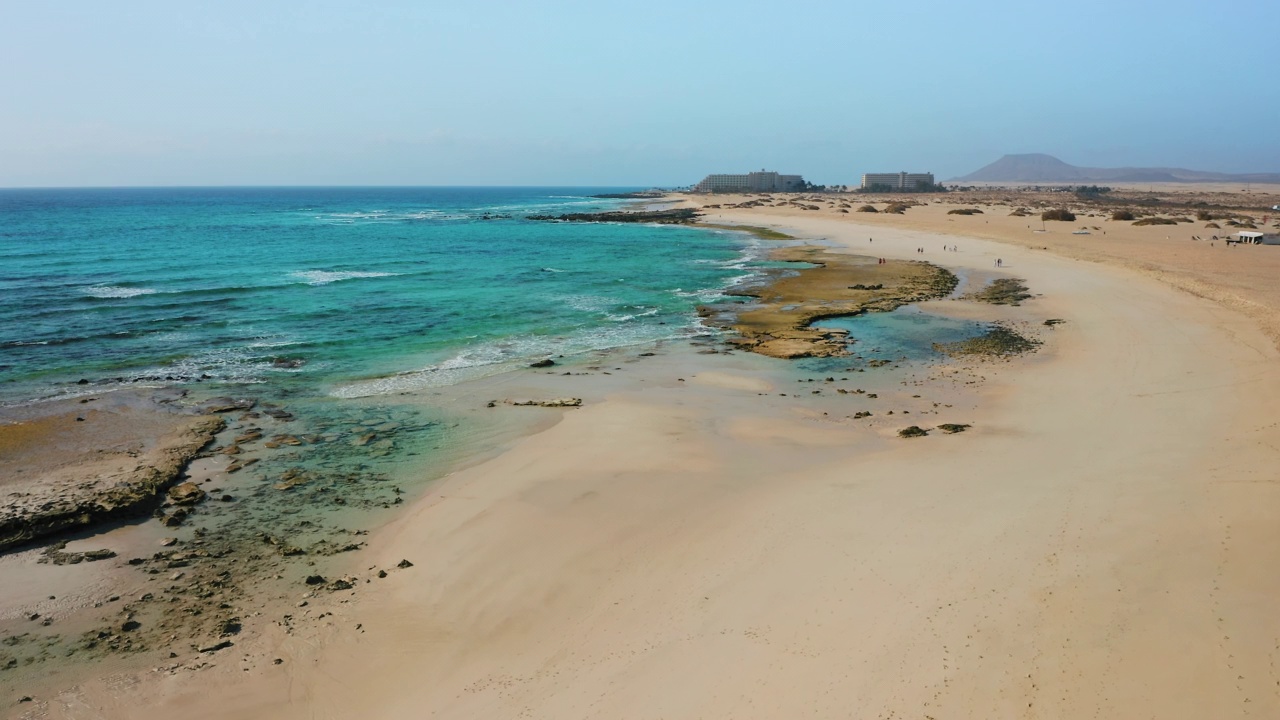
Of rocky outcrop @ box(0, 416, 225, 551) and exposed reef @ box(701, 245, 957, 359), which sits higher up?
exposed reef @ box(701, 245, 957, 359)

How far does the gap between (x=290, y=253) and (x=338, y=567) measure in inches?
1922

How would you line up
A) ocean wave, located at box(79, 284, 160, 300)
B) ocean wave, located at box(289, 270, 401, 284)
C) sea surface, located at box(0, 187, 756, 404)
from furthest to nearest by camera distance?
ocean wave, located at box(289, 270, 401, 284), ocean wave, located at box(79, 284, 160, 300), sea surface, located at box(0, 187, 756, 404)

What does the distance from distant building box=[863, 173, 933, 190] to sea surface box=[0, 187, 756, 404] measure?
102654 millimetres

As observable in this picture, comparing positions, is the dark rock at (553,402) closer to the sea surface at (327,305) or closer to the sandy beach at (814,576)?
the sandy beach at (814,576)

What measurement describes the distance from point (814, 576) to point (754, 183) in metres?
161

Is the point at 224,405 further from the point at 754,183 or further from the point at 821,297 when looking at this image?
the point at 754,183

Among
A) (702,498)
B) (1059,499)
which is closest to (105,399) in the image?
(702,498)

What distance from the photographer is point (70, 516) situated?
38.1 feet

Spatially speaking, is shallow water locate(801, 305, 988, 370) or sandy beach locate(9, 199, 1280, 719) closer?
sandy beach locate(9, 199, 1280, 719)

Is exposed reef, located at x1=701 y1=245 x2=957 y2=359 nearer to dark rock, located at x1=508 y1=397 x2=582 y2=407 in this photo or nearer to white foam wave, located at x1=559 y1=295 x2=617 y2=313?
white foam wave, located at x1=559 y1=295 x2=617 y2=313

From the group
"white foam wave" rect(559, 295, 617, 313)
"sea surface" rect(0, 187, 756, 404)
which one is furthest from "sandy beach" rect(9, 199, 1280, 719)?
"white foam wave" rect(559, 295, 617, 313)

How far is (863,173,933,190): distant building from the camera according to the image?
14788 centimetres

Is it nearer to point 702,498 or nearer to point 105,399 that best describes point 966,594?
point 702,498

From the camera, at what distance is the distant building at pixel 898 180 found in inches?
5822
